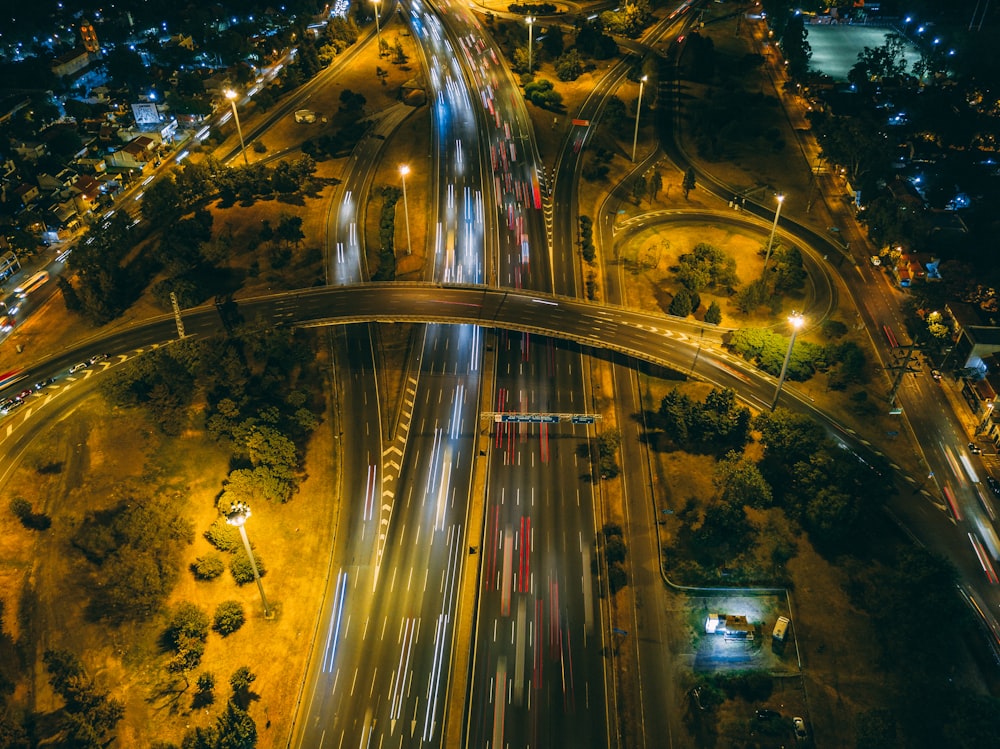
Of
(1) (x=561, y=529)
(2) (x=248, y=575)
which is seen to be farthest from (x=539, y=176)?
(2) (x=248, y=575)

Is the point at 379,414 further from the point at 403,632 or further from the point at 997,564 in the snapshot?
the point at 997,564

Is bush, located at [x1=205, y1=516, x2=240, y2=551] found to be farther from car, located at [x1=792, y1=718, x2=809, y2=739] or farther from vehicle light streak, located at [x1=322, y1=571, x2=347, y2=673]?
car, located at [x1=792, y1=718, x2=809, y2=739]

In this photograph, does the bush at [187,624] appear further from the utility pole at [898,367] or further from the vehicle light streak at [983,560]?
the utility pole at [898,367]

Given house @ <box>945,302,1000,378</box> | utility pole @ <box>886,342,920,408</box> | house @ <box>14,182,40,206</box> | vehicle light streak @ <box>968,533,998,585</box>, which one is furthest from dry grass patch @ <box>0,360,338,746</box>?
house @ <box>945,302,1000,378</box>

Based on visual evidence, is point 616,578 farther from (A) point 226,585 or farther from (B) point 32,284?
(B) point 32,284

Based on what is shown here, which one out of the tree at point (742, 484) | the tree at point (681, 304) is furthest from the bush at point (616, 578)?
the tree at point (681, 304)

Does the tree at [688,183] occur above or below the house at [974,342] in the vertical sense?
above
